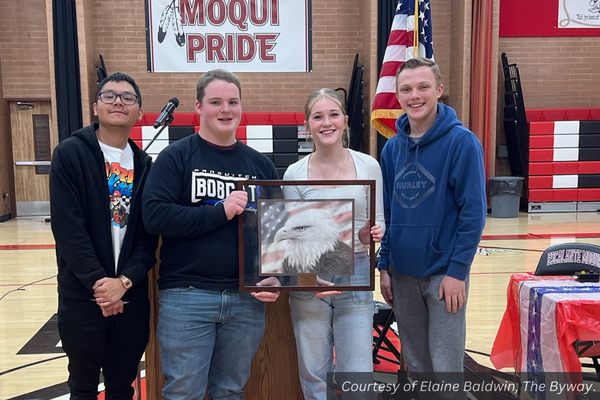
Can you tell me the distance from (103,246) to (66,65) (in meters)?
8.54

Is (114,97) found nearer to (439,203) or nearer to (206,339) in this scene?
(206,339)

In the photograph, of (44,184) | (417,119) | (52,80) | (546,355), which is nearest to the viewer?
(417,119)

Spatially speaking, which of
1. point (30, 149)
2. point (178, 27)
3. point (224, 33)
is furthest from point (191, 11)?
point (30, 149)

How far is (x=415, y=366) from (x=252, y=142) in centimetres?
758

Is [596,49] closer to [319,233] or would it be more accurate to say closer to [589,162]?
[589,162]

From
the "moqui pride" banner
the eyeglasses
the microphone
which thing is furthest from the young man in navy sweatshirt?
the "moqui pride" banner

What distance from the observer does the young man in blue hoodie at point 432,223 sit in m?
1.92

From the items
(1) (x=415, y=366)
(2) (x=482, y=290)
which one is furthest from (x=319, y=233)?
(2) (x=482, y=290)

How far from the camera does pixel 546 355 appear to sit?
7.66 feet

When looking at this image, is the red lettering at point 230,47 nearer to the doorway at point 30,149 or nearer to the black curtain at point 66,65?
the black curtain at point 66,65

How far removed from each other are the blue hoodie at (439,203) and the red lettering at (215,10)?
330 inches

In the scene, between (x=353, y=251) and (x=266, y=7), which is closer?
A: (x=353, y=251)

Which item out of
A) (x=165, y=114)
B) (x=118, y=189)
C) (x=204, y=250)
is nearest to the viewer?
(x=204, y=250)

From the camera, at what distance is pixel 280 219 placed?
1.88 meters
